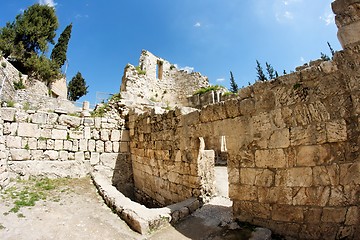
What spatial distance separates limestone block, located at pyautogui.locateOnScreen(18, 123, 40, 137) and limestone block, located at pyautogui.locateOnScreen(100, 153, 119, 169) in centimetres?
249

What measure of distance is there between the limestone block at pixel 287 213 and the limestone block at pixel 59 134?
763cm

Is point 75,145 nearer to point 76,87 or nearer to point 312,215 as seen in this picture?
point 312,215

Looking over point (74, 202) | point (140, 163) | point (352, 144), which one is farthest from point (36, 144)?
point (352, 144)

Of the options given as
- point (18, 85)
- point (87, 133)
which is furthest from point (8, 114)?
point (18, 85)

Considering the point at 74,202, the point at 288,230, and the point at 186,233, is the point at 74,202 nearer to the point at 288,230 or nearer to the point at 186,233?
the point at 186,233

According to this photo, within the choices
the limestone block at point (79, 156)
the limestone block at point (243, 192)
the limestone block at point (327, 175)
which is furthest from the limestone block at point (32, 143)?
the limestone block at point (327, 175)

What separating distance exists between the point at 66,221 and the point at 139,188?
401cm

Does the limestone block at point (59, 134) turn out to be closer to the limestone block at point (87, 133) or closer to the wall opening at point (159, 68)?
the limestone block at point (87, 133)

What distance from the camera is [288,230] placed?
342cm

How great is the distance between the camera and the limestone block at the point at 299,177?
327cm

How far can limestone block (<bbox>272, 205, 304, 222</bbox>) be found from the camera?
10.9 feet

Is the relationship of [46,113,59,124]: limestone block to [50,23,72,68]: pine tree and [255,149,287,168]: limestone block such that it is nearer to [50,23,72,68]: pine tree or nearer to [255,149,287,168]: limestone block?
[255,149,287,168]: limestone block

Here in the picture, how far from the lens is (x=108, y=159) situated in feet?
28.4

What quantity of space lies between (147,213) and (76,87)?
40055 millimetres
